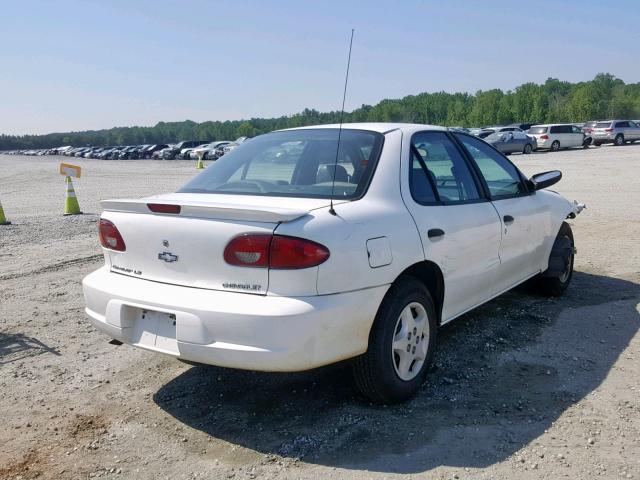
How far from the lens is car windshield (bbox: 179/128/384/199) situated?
3.68m

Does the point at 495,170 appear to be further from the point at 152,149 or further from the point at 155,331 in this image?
the point at 152,149

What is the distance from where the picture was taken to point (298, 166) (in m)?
4.06

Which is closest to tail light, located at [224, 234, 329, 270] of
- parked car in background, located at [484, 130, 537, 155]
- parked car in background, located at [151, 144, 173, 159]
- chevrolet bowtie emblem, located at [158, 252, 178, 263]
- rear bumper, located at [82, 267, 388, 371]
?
rear bumper, located at [82, 267, 388, 371]

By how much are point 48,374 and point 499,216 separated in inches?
134

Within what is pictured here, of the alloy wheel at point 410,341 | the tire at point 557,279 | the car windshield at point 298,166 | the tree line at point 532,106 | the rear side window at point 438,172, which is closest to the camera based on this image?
the alloy wheel at point 410,341

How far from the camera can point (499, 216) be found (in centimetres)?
459

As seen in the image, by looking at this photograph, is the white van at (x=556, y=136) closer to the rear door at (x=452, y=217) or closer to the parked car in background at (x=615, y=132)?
the parked car in background at (x=615, y=132)

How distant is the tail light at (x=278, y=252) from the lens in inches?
120

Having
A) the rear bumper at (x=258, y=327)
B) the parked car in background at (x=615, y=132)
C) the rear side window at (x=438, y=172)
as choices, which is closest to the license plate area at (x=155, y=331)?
the rear bumper at (x=258, y=327)

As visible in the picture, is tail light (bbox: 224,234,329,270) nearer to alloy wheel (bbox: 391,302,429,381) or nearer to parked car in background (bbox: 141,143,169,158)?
alloy wheel (bbox: 391,302,429,381)

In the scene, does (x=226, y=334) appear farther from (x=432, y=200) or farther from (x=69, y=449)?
(x=432, y=200)

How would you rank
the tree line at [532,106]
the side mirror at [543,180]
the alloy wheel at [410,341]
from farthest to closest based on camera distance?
1. the tree line at [532,106]
2. the side mirror at [543,180]
3. the alloy wheel at [410,341]

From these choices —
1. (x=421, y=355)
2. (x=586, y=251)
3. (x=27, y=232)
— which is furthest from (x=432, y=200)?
(x=27, y=232)

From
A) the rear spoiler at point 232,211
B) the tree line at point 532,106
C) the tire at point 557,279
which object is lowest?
the tire at point 557,279
